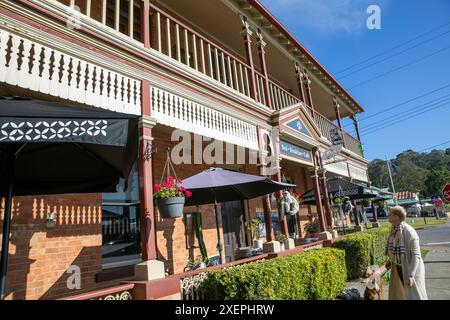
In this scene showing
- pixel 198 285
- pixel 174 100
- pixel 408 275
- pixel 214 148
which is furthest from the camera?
pixel 214 148

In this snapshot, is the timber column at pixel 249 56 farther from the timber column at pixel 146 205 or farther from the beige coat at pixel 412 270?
the beige coat at pixel 412 270

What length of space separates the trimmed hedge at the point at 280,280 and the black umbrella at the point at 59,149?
2.12 metres

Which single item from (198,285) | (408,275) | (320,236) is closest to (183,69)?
(198,285)

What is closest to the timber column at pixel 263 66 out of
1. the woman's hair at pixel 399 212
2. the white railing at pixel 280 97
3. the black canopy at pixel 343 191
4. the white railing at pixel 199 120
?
the white railing at pixel 280 97

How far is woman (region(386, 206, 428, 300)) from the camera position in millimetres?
4215

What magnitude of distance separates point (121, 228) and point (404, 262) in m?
5.30

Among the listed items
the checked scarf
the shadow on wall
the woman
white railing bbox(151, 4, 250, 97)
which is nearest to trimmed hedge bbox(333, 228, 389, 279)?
the woman

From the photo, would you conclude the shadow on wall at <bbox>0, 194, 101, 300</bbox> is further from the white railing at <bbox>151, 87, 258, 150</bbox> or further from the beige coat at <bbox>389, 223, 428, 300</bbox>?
the beige coat at <bbox>389, 223, 428, 300</bbox>

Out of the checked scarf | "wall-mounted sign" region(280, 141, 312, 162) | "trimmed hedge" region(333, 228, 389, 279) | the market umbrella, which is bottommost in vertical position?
"trimmed hedge" region(333, 228, 389, 279)

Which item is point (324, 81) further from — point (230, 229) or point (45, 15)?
point (45, 15)

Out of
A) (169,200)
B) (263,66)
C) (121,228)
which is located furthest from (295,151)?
(169,200)

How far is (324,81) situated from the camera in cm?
1471

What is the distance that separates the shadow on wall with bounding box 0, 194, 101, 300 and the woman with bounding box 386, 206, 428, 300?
5.13 m

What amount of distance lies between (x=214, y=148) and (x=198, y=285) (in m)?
4.62
